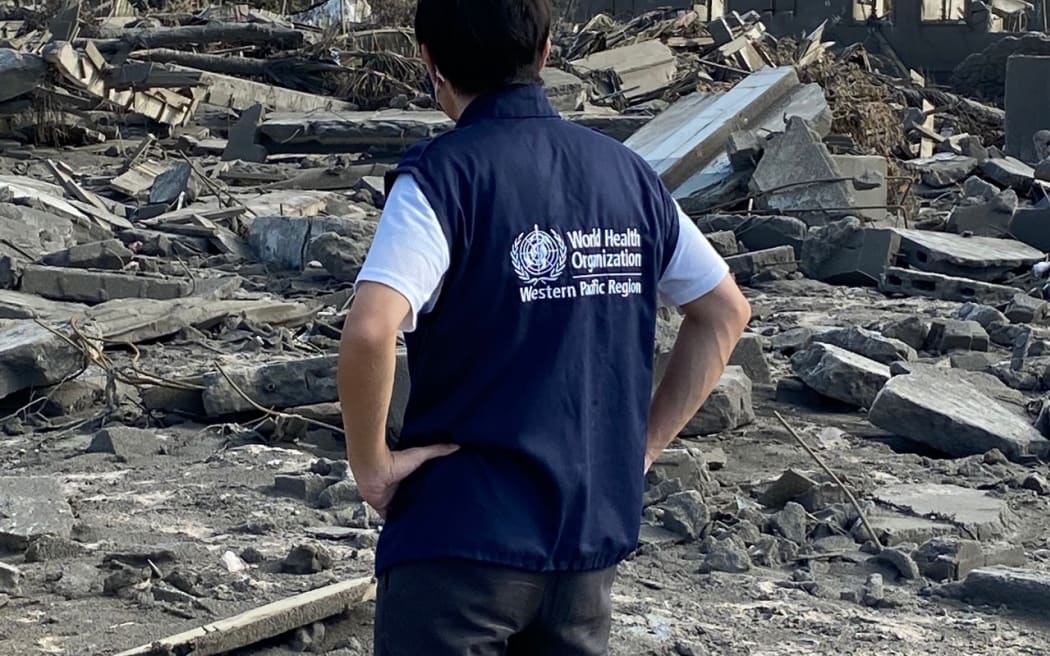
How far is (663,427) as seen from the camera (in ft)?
8.44

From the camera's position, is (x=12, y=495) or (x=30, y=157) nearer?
(x=12, y=495)

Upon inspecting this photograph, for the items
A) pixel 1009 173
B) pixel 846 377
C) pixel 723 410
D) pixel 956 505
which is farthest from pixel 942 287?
pixel 956 505

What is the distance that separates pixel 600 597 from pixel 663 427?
358 mm

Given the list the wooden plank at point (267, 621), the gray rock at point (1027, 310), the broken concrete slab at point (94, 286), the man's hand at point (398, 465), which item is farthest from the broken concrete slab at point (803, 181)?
the man's hand at point (398, 465)

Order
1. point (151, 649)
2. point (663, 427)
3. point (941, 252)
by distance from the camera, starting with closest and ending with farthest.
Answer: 1. point (663, 427)
2. point (151, 649)
3. point (941, 252)

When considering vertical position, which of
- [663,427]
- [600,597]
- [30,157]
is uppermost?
[663,427]

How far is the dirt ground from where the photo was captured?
175 inches

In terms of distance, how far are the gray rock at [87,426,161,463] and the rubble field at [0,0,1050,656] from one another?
1 cm

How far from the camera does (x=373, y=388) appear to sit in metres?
2.19

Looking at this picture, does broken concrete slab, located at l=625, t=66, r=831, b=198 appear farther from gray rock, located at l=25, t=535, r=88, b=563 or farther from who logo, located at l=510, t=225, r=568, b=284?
who logo, located at l=510, t=225, r=568, b=284

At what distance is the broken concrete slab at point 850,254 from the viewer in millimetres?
11008

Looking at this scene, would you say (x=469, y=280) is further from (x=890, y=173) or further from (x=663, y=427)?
(x=890, y=173)

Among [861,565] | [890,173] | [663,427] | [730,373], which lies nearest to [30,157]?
[890,173]

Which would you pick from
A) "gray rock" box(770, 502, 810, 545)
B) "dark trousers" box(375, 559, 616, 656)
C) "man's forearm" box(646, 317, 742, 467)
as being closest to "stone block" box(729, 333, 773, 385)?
"gray rock" box(770, 502, 810, 545)
